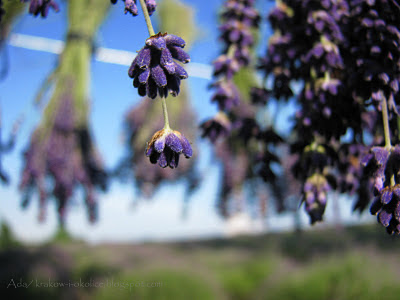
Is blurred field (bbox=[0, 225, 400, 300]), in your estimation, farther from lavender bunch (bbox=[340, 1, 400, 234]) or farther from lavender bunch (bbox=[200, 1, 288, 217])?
lavender bunch (bbox=[340, 1, 400, 234])

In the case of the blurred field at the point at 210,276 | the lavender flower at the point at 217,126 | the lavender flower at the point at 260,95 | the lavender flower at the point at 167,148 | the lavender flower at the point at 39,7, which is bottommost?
the blurred field at the point at 210,276

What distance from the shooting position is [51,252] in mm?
6367

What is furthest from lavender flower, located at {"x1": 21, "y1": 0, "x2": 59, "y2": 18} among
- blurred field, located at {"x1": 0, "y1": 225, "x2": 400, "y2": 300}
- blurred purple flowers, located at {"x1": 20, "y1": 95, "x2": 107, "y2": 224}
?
blurred field, located at {"x1": 0, "y1": 225, "x2": 400, "y2": 300}

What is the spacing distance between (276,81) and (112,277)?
4.02m

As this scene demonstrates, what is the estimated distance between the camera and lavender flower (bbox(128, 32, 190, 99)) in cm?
55

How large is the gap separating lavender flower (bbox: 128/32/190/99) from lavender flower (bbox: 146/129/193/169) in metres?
0.06

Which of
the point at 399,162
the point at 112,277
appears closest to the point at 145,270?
the point at 112,277

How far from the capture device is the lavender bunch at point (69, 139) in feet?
9.02

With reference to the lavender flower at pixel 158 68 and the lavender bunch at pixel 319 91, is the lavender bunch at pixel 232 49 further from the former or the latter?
the lavender flower at pixel 158 68

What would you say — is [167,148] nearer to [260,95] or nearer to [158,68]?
[158,68]

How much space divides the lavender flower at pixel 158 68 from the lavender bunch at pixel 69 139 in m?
2.22

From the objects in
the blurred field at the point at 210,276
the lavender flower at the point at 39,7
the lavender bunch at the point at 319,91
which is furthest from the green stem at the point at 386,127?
the blurred field at the point at 210,276

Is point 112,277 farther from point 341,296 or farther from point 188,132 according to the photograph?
point 341,296

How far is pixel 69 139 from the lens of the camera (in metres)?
2.90
